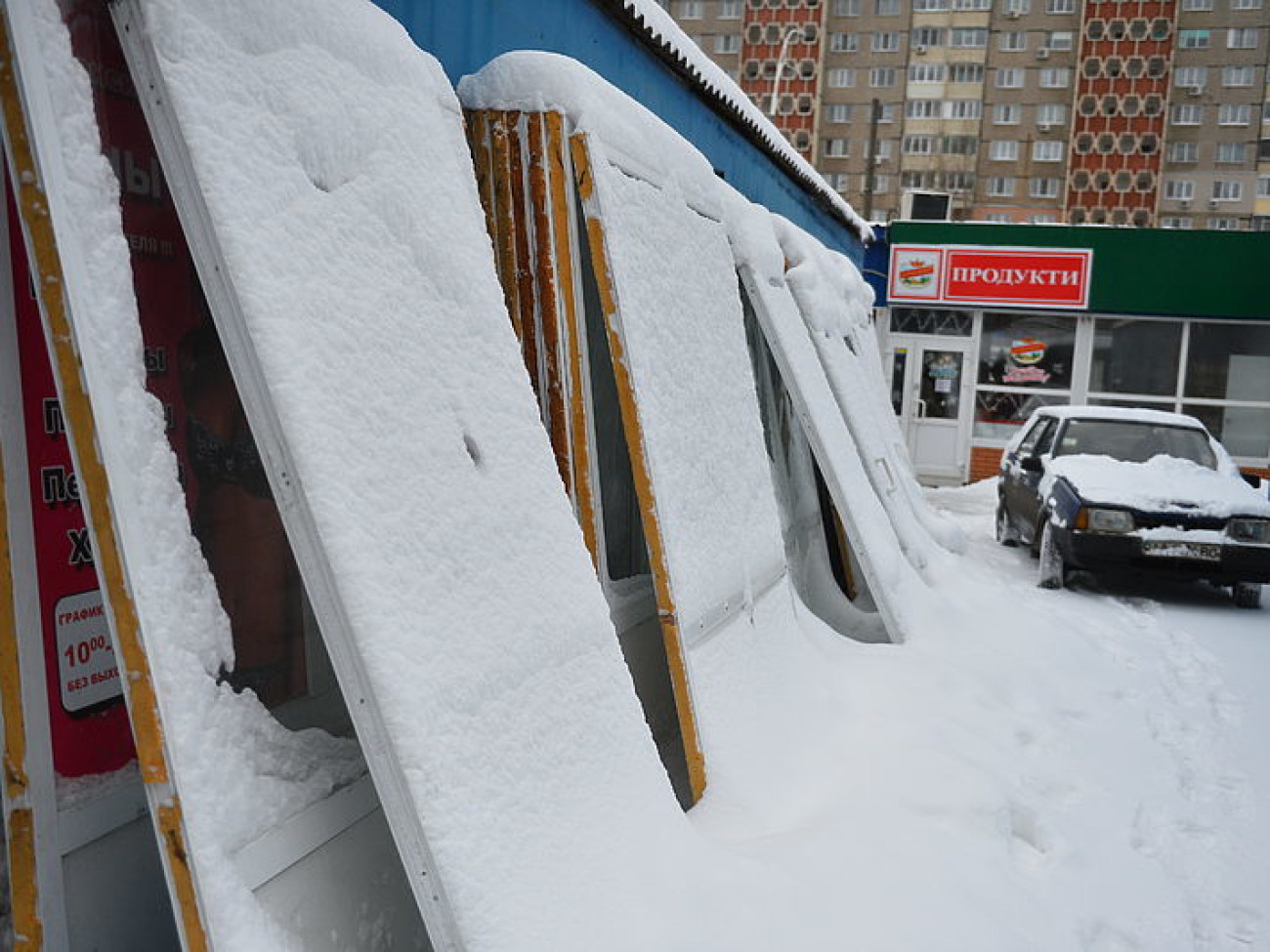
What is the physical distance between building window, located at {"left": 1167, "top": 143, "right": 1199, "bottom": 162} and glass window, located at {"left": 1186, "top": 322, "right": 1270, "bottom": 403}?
1778 inches

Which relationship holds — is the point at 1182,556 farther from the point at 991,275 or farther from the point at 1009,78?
the point at 1009,78

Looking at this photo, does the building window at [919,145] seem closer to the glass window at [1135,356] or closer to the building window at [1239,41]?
the building window at [1239,41]

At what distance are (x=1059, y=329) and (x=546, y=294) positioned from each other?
1436cm

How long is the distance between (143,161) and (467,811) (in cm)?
132


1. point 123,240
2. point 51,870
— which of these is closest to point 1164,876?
point 51,870

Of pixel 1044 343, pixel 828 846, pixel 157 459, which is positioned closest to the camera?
pixel 157 459

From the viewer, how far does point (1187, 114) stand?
52938mm

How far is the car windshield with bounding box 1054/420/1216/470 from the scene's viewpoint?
8.18 m

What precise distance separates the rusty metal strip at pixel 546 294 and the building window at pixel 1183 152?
60.1m

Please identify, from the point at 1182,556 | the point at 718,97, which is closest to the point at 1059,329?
the point at 1182,556

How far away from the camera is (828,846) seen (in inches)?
109

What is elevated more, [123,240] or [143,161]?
[143,161]

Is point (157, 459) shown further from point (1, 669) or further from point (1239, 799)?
point (1239, 799)

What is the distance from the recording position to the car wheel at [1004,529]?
943cm
